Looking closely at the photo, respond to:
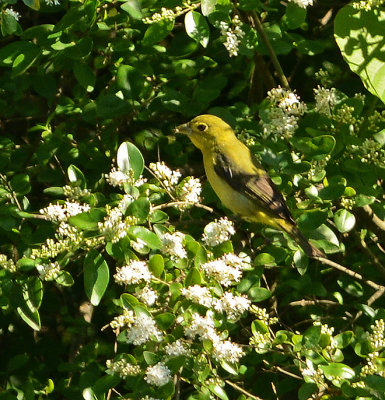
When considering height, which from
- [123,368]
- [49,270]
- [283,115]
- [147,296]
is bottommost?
[123,368]

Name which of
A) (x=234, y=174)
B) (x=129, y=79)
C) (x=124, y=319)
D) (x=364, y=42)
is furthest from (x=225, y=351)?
(x=364, y=42)

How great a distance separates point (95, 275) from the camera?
106 inches

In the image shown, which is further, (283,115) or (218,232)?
(283,115)

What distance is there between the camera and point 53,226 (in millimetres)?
2969

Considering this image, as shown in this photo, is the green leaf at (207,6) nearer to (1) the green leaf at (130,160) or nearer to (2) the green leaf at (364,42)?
(1) the green leaf at (130,160)

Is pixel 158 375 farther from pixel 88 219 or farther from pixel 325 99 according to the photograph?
pixel 325 99

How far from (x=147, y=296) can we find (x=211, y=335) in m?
0.23

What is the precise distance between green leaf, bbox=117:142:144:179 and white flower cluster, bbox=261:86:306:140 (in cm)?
52

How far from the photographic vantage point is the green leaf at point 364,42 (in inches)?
136

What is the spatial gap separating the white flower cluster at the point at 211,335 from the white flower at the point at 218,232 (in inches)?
9.5

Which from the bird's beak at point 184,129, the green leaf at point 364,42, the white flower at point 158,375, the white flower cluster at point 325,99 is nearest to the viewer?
the white flower at point 158,375

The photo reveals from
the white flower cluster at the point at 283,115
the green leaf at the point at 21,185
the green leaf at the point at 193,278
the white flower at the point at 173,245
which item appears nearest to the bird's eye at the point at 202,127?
the white flower cluster at the point at 283,115

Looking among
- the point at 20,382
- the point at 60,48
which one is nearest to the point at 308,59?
the point at 60,48

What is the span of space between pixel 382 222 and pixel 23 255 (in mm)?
1426
